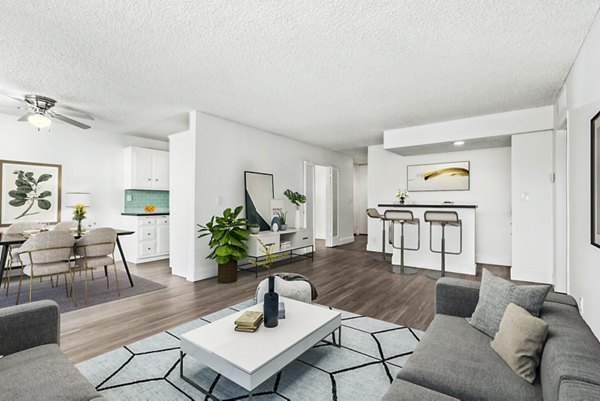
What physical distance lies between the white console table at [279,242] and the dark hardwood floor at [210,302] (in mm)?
335

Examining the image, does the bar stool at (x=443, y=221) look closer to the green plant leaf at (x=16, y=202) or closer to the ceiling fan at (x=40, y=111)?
the ceiling fan at (x=40, y=111)

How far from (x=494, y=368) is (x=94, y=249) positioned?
165 inches

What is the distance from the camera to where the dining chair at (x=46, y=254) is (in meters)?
3.20

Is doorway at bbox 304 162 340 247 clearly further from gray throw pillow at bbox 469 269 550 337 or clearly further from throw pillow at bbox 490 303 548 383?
throw pillow at bbox 490 303 548 383

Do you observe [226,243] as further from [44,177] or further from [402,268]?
[44,177]

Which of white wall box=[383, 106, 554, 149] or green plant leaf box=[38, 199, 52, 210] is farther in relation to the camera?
green plant leaf box=[38, 199, 52, 210]

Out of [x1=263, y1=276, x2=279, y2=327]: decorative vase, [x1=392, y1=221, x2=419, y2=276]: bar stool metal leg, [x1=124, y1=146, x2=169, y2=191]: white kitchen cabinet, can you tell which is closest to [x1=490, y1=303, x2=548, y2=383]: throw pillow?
[x1=263, y1=276, x2=279, y2=327]: decorative vase

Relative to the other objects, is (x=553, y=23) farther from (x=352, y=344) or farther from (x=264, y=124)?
(x=264, y=124)

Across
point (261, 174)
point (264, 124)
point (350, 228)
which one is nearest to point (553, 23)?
point (264, 124)

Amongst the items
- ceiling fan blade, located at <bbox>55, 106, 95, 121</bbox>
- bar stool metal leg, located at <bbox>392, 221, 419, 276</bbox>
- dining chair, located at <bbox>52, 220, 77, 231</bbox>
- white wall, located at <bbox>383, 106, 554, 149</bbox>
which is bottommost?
bar stool metal leg, located at <bbox>392, 221, 419, 276</bbox>

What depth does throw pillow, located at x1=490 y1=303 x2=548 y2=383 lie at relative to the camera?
1.35 meters

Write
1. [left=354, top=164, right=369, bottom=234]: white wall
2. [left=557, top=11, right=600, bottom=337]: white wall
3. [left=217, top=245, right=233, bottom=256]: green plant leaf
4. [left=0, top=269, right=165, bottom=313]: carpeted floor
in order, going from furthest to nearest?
[left=354, top=164, right=369, bottom=234]: white wall
[left=217, top=245, right=233, bottom=256]: green plant leaf
[left=0, top=269, right=165, bottom=313]: carpeted floor
[left=557, top=11, right=600, bottom=337]: white wall

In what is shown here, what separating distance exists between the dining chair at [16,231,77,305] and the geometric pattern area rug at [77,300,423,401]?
1.77 meters

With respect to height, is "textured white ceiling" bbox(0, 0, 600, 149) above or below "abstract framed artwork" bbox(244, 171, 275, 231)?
above
